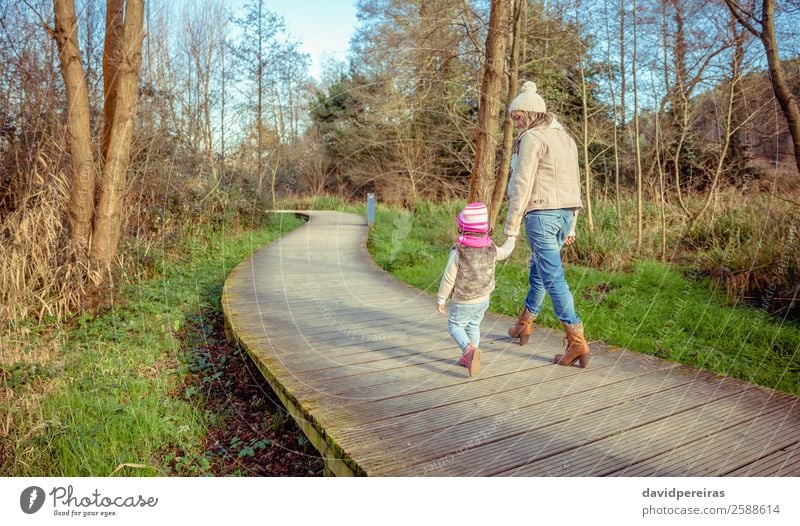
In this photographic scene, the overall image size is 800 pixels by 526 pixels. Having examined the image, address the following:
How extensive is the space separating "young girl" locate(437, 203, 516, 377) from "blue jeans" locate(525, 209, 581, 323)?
218 millimetres

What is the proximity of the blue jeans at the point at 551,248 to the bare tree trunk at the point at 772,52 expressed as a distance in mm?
1154

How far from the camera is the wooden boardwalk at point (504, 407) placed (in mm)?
1952

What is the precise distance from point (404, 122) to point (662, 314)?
2.57 m

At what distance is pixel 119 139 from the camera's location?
15.6ft

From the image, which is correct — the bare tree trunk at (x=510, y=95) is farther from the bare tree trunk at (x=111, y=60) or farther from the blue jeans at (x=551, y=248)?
the bare tree trunk at (x=111, y=60)

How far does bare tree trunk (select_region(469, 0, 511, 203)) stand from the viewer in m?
2.97

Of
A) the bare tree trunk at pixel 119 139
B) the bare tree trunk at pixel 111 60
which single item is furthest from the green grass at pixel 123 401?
the bare tree trunk at pixel 111 60

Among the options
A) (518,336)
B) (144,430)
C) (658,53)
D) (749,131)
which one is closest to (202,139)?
(144,430)

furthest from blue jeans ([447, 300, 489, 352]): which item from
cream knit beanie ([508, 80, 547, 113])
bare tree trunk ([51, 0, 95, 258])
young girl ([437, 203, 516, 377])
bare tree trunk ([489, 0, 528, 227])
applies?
bare tree trunk ([51, 0, 95, 258])

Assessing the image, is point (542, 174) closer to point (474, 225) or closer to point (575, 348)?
point (474, 225)

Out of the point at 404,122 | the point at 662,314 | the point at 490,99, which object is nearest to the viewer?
the point at 490,99
